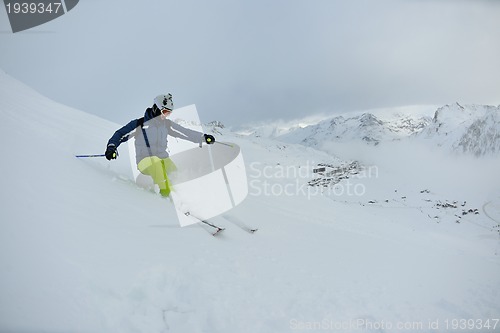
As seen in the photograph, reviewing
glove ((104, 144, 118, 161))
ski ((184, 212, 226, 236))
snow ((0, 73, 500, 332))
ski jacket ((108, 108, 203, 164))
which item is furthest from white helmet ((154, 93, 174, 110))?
ski ((184, 212, 226, 236))

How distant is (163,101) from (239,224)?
431 centimetres

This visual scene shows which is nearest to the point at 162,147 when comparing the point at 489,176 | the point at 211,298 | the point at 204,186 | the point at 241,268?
the point at 204,186

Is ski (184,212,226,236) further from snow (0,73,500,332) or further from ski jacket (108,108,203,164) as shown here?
ski jacket (108,108,203,164)

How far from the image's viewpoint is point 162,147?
27.6ft

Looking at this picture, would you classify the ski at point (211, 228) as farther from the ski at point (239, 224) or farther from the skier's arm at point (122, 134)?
the skier's arm at point (122, 134)

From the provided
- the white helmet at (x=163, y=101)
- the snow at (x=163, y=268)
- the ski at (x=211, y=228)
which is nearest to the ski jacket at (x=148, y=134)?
the white helmet at (x=163, y=101)

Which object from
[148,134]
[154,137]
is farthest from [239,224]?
[148,134]

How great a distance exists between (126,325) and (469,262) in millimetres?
12546

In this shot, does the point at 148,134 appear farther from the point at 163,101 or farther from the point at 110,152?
the point at 110,152

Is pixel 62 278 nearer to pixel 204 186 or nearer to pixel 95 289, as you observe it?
pixel 95 289

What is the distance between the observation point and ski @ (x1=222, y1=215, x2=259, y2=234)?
28.6 feet

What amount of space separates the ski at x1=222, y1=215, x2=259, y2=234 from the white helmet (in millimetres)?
3814

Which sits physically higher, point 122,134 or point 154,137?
point 122,134

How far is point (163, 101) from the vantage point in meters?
7.90
